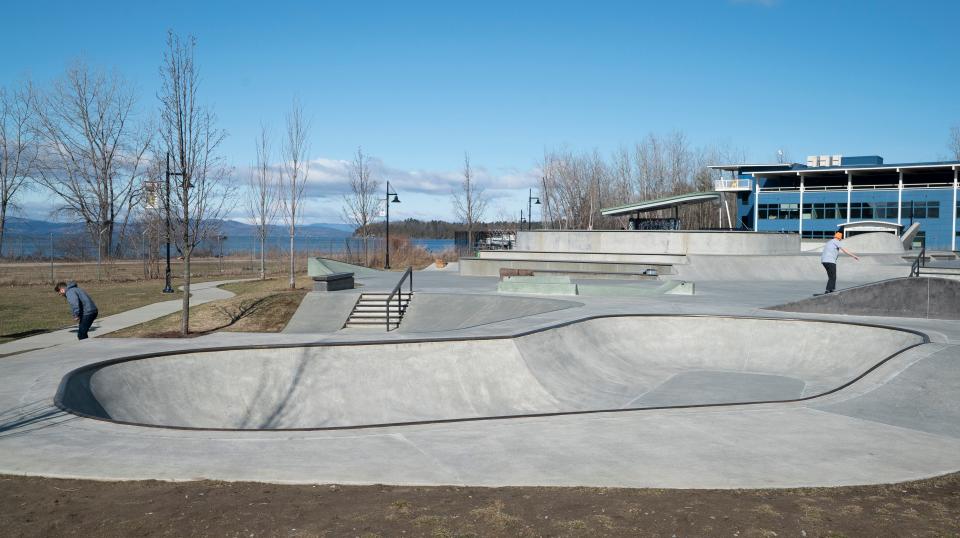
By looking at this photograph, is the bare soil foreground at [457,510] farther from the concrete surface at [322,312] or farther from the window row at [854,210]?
the window row at [854,210]

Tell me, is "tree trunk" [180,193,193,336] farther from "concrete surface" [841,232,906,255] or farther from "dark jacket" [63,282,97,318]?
"concrete surface" [841,232,906,255]

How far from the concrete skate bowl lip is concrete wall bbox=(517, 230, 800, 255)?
1504 cm

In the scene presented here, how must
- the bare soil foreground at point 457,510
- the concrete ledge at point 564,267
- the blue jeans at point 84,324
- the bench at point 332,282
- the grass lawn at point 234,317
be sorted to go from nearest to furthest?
the bare soil foreground at point 457,510 < the blue jeans at point 84,324 < the grass lawn at point 234,317 < the bench at point 332,282 < the concrete ledge at point 564,267

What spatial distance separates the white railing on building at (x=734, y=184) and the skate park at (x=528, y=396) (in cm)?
4794

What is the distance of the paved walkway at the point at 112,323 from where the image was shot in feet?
47.7

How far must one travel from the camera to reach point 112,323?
1806cm

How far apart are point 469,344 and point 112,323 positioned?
35.6 ft

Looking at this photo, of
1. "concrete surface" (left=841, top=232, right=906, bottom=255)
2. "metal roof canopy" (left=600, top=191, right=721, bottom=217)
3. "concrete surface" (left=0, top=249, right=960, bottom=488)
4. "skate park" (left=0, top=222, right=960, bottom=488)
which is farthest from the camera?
"metal roof canopy" (left=600, top=191, right=721, bottom=217)

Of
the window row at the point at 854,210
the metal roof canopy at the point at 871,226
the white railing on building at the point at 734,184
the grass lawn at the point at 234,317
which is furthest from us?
the white railing on building at the point at 734,184

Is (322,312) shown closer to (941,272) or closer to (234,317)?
(234,317)

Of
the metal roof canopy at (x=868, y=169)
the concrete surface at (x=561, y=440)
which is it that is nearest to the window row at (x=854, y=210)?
the metal roof canopy at (x=868, y=169)

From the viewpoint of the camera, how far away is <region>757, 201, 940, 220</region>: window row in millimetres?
62062

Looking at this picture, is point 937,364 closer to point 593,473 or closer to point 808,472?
point 808,472

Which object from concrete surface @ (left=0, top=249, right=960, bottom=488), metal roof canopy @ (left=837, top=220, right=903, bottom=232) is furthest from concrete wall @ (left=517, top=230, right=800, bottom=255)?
metal roof canopy @ (left=837, top=220, right=903, bottom=232)
